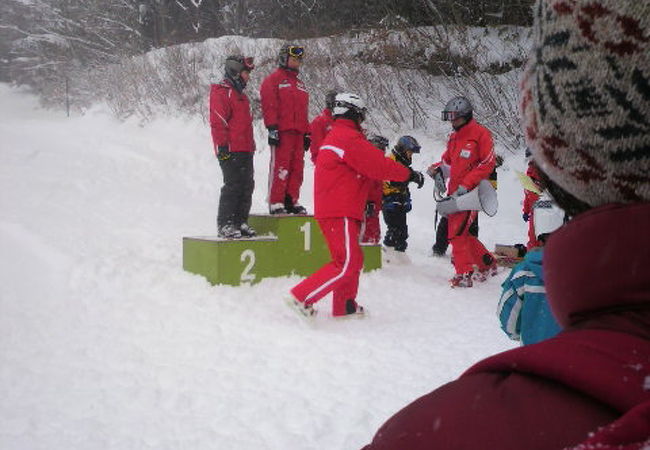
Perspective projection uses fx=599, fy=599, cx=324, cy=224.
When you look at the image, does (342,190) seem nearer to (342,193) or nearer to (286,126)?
(342,193)

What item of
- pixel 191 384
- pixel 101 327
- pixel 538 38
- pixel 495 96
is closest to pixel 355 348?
pixel 191 384

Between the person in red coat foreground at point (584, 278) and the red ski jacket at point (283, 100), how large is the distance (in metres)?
5.70

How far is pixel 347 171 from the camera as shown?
15.0 feet

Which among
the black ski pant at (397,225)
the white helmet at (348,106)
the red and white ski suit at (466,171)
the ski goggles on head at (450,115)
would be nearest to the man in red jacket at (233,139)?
the white helmet at (348,106)

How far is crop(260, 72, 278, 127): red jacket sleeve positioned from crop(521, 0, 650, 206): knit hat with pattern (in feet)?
18.7

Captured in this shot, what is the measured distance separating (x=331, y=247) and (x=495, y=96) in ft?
27.5

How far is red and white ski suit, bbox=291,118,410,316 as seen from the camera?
4508 millimetres

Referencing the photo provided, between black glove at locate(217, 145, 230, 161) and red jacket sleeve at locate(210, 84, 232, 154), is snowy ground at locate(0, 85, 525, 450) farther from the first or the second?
red jacket sleeve at locate(210, 84, 232, 154)

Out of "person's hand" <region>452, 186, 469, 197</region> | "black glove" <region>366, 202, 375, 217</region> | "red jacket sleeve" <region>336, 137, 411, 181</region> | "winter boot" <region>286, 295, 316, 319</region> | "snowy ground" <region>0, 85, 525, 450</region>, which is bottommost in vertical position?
"snowy ground" <region>0, 85, 525, 450</region>

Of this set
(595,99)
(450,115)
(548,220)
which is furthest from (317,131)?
(595,99)

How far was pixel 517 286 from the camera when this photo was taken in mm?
1812

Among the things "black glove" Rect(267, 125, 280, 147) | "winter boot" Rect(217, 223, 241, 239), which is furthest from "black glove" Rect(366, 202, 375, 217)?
"winter boot" Rect(217, 223, 241, 239)

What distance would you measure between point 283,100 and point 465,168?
2042 mm

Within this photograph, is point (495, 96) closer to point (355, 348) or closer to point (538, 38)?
point (355, 348)
